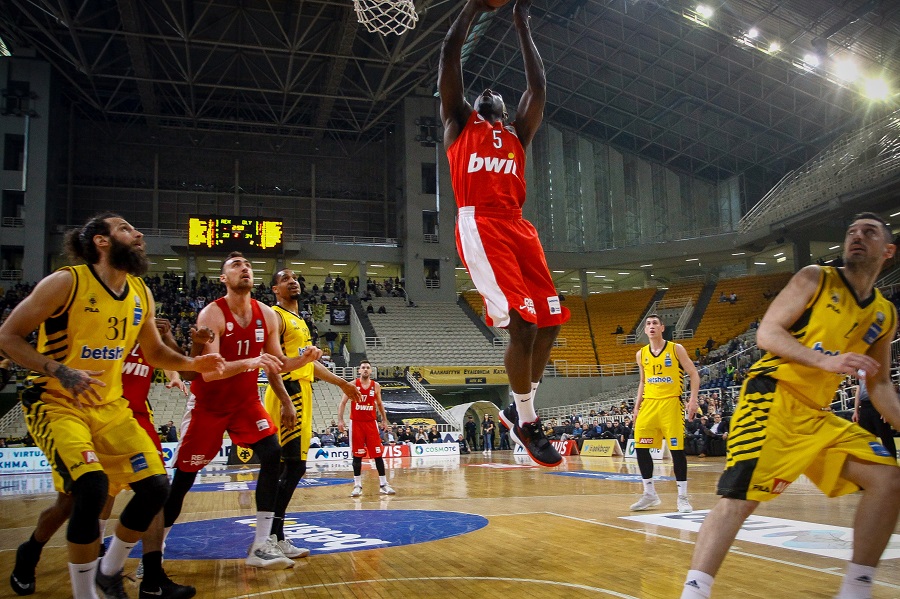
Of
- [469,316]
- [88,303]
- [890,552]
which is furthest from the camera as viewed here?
[469,316]

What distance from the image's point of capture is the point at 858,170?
76.6 ft

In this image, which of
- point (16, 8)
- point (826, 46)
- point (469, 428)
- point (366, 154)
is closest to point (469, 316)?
point (469, 428)

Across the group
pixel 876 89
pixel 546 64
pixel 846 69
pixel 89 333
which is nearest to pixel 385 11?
pixel 89 333

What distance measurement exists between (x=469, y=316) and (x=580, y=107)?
38.2 ft

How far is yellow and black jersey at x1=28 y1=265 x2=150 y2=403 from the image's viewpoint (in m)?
3.68

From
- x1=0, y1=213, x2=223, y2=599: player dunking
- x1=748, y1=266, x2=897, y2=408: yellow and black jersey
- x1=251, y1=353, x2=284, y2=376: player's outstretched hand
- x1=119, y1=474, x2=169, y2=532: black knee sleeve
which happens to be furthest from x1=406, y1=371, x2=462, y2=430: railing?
x1=748, y1=266, x2=897, y2=408: yellow and black jersey

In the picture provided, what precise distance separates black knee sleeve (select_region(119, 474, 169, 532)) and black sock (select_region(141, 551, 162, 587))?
1.39ft

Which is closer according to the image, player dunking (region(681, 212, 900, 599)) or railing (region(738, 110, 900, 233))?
player dunking (region(681, 212, 900, 599))

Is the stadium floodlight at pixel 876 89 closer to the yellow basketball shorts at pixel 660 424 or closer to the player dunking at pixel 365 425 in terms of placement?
the yellow basketball shorts at pixel 660 424

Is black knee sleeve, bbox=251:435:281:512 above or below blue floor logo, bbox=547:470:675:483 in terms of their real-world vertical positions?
above

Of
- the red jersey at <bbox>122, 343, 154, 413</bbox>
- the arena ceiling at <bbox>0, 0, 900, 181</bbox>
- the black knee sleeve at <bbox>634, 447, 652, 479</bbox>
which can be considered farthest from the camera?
the arena ceiling at <bbox>0, 0, 900, 181</bbox>

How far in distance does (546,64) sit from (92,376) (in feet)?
96.7

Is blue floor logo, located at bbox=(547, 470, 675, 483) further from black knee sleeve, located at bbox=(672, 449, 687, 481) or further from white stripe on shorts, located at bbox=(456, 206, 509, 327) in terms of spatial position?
white stripe on shorts, located at bbox=(456, 206, 509, 327)

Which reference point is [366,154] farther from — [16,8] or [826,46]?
[826,46]
